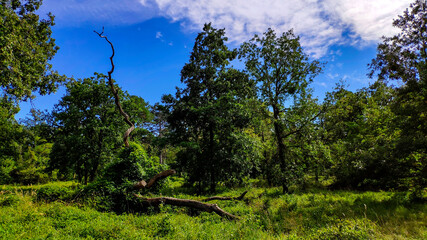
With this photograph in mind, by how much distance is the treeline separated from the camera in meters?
10.6

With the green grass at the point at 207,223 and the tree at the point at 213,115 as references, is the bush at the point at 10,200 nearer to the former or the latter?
the green grass at the point at 207,223

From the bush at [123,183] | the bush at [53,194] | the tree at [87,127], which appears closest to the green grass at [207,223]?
the bush at [53,194]

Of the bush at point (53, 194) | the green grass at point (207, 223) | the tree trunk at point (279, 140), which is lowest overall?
the green grass at point (207, 223)

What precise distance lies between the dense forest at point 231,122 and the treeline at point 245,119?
0.09 m

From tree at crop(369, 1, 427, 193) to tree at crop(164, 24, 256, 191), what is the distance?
1012 cm

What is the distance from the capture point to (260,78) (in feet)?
53.4

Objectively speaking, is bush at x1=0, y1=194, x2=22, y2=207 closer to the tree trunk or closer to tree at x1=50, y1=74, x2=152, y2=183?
tree at x1=50, y1=74, x2=152, y2=183

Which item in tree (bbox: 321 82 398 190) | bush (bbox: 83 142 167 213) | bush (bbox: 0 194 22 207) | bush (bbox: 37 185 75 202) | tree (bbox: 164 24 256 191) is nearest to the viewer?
bush (bbox: 0 194 22 207)

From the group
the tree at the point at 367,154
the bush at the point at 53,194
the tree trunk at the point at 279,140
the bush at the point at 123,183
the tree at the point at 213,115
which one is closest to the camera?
the bush at the point at 53,194

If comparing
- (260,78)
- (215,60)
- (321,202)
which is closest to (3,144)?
(215,60)

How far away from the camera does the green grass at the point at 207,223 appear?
566cm

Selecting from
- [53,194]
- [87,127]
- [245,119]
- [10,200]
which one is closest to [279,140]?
[245,119]

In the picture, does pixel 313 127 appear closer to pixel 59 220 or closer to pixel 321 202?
pixel 321 202

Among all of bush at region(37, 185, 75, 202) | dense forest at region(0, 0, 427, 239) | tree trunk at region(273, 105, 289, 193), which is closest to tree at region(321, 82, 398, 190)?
dense forest at region(0, 0, 427, 239)
